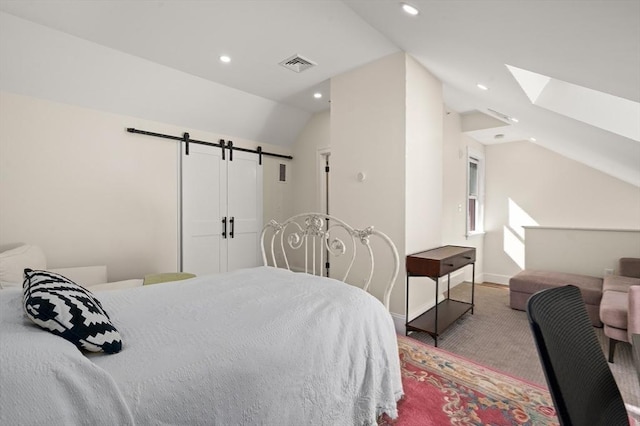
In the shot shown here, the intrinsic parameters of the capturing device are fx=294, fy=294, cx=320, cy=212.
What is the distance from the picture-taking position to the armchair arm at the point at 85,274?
2.75m

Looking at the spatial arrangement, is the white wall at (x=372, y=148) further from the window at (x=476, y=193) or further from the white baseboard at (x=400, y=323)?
the window at (x=476, y=193)

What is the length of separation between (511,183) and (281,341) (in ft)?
17.1

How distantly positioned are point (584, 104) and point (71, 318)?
3306 mm

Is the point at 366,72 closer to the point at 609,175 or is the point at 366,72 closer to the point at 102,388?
the point at 102,388

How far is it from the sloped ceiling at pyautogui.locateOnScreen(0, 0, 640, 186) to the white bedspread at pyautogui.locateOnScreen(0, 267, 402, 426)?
5.17ft

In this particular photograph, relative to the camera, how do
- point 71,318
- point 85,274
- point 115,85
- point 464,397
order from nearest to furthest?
point 71,318 < point 464,397 < point 85,274 < point 115,85

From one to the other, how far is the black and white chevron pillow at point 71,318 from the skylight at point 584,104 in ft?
8.74

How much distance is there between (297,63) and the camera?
3.14 metres

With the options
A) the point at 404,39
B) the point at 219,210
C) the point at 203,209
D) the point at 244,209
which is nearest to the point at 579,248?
the point at 404,39

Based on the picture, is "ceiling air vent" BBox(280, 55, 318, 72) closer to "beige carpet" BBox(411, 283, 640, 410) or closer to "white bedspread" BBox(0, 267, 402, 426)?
"white bedspread" BBox(0, 267, 402, 426)

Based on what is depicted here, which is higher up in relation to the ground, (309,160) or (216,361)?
(309,160)

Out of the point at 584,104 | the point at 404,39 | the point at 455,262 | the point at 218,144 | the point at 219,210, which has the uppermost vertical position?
the point at 404,39

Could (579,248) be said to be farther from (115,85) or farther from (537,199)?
(115,85)

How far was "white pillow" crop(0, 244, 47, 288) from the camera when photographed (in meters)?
2.20
